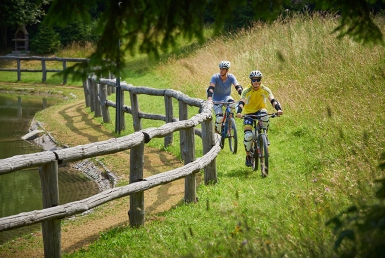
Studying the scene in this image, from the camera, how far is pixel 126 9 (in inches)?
158

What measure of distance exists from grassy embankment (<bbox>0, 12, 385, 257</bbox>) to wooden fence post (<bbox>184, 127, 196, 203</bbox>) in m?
0.18

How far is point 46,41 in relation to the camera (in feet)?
133

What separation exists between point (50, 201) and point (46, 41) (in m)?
35.4

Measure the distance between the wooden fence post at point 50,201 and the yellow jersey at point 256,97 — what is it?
436 centimetres

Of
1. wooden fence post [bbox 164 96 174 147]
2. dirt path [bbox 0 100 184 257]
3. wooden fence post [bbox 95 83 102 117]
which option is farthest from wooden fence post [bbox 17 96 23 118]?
wooden fence post [bbox 164 96 174 147]

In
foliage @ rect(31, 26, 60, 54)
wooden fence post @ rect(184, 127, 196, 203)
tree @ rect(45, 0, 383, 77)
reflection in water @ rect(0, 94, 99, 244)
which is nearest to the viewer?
tree @ rect(45, 0, 383, 77)

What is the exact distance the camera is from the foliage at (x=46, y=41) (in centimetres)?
4032

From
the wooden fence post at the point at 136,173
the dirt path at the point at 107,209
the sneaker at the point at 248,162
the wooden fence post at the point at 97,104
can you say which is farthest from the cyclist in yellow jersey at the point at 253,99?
the wooden fence post at the point at 97,104

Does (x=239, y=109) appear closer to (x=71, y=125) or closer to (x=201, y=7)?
(x=201, y=7)

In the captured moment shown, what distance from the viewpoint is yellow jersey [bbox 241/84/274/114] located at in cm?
1012

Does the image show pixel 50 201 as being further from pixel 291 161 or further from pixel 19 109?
pixel 19 109

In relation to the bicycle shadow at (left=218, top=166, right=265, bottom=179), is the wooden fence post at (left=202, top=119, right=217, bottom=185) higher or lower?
Answer: higher

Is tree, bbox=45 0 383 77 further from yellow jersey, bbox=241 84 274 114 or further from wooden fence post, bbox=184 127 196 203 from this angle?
yellow jersey, bbox=241 84 274 114

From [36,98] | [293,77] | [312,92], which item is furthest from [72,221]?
[36,98]
